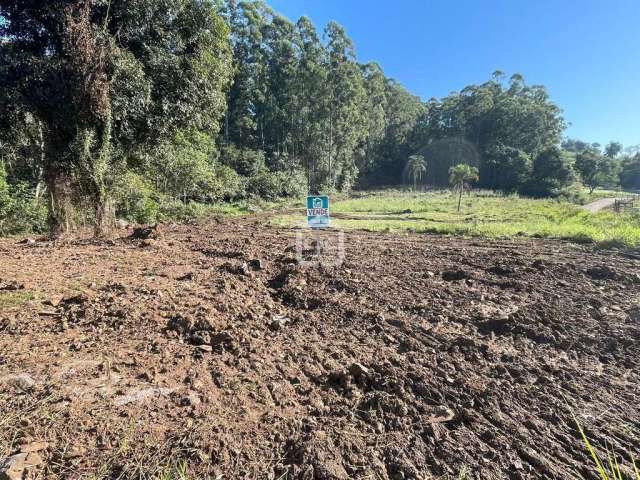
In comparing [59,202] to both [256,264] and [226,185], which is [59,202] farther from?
[226,185]

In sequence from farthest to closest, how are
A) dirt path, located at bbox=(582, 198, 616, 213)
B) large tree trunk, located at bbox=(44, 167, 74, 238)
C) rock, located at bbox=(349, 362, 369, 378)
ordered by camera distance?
dirt path, located at bbox=(582, 198, 616, 213), large tree trunk, located at bbox=(44, 167, 74, 238), rock, located at bbox=(349, 362, 369, 378)

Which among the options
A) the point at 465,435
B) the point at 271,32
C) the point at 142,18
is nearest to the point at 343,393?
the point at 465,435

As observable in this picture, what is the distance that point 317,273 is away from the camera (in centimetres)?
456

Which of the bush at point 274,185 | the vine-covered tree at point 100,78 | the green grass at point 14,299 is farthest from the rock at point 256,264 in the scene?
the bush at point 274,185

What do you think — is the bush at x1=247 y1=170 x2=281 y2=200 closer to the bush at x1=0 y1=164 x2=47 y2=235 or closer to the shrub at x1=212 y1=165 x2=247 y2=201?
the shrub at x1=212 y1=165 x2=247 y2=201

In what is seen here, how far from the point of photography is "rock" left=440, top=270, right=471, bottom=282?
16.0ft

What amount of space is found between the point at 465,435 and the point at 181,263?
13.8ft

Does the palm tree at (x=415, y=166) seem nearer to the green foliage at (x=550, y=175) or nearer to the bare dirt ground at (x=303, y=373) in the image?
the green foliage at (x=550, y=175)

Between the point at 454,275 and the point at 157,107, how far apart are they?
7.28m

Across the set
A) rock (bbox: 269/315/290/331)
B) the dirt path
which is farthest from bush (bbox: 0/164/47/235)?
the dirt path

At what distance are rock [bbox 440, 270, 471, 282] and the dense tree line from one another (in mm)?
6946

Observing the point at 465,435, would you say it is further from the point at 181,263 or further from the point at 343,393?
the point at 181,263

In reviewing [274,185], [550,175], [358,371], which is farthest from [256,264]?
[550,175]

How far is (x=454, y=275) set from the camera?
4953 millimetres
